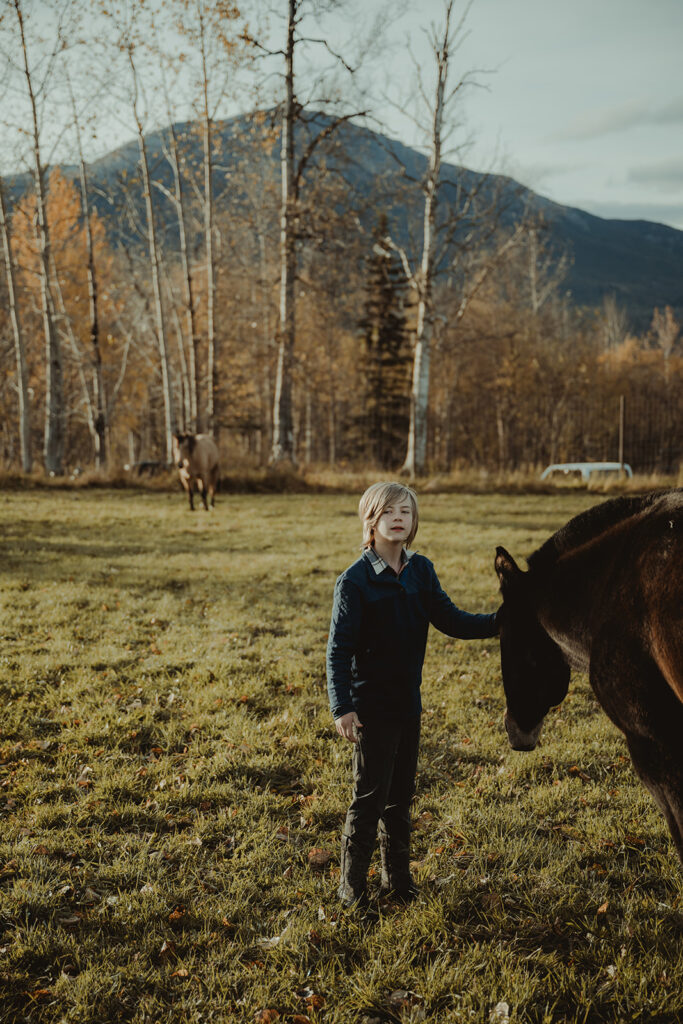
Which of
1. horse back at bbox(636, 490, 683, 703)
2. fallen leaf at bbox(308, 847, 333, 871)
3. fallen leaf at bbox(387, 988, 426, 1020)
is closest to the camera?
horse back at bbox(636, 490, 683, 703)

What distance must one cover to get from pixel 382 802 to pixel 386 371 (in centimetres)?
3526

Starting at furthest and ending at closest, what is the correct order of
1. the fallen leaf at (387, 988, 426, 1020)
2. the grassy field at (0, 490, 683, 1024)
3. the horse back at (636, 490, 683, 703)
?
the grassy field at (0, 490, 683, 1024) → the fallen leaf at (387, 988, 426, 1020) → the horse back at (636, 490, 683, 703)

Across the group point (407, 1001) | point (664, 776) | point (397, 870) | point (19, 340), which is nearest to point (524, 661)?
point (664, 776)

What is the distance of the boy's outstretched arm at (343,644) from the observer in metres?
2.77

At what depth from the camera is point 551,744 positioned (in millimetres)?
4617

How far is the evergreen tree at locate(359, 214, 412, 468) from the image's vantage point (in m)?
35.6

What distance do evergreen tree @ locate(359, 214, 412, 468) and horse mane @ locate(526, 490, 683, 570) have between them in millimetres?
32584

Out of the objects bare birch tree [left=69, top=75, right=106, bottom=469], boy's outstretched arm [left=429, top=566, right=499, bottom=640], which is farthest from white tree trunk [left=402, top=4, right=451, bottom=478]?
boy's outstretched arm [left=429, top=566, right=499, bottom=640]

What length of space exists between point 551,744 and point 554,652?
203cm

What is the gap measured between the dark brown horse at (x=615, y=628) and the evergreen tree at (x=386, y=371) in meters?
32.6

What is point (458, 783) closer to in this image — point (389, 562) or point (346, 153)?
point (389, 562)

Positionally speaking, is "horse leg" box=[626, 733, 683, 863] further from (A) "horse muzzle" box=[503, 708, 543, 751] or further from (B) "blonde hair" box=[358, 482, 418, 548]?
(B) "blonde hair" box=[358, 482, 418, 548]

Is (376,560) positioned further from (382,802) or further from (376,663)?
(382,802)

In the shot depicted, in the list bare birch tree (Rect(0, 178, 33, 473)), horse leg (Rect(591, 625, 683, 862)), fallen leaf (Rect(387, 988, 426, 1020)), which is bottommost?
fallen leaf (Rect(387, 988, 426, 1020))
